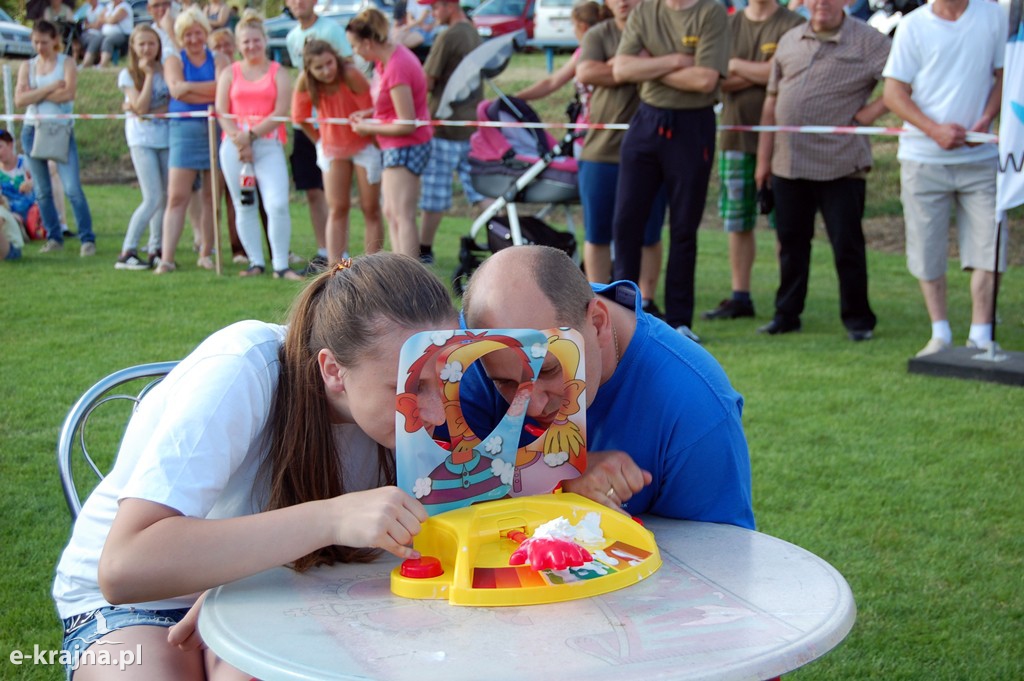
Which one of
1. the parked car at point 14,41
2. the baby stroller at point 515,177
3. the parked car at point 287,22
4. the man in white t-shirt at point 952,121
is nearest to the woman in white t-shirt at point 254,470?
the man in white t-shirt at point 952,121

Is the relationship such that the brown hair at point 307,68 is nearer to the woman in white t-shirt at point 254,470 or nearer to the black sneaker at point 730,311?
the black sneaker at point 730,311

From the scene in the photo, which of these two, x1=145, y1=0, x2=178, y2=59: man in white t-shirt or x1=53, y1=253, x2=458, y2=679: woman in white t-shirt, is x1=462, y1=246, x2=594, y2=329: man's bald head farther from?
x1=145, y1=0, x2=178, y2=59: man in white t-shirt

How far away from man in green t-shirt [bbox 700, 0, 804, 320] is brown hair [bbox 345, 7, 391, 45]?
7.32ft

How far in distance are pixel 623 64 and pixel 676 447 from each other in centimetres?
443

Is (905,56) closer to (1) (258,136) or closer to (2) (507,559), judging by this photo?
(1) (258,136)

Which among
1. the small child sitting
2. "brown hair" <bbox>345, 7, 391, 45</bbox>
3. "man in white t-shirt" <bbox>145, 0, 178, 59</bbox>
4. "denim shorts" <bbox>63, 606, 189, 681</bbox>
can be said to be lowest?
the small child sitting

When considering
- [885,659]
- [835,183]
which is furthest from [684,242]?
[885,659]

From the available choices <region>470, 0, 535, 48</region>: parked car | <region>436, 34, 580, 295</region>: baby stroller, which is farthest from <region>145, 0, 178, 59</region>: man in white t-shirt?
<region>470, 0, 535, 48</region>: parked car

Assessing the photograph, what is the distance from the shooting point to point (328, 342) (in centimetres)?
181

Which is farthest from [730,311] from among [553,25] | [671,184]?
[553,25]

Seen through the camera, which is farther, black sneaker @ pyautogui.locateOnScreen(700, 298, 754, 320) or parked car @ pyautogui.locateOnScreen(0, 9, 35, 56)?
parked car @ pyautogui.locateOnScreen(0, 9, 35, 56)

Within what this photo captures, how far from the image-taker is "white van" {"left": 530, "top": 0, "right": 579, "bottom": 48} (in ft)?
61.1

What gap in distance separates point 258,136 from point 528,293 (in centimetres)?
654

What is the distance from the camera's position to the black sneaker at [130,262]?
8477 millimetres
